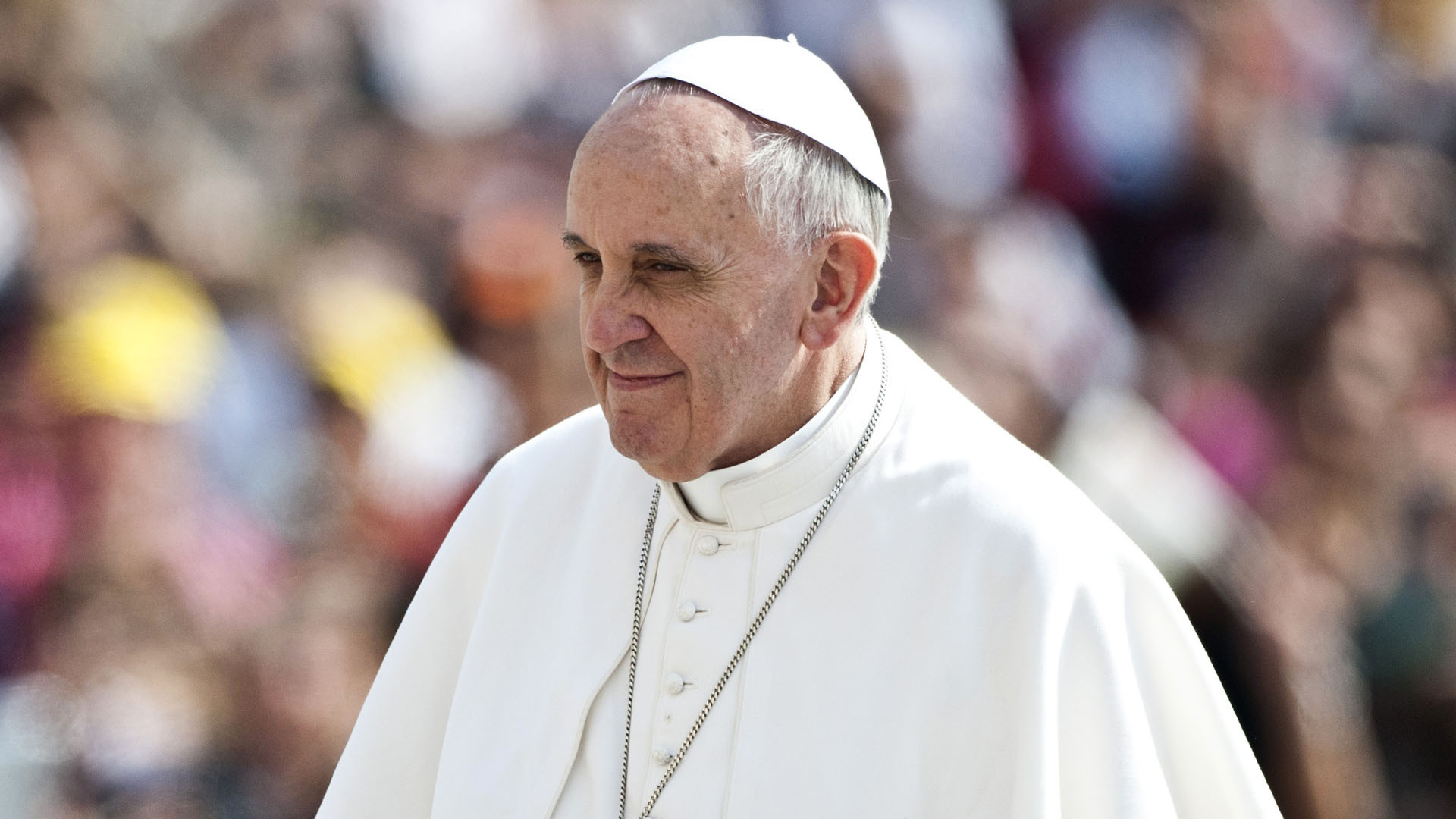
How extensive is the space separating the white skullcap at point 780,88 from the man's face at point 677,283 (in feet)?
0.16

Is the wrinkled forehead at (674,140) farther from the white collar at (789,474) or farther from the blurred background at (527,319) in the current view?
the blurred background at (527,319)

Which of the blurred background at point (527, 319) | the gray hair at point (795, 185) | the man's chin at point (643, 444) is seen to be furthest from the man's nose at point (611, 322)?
the blurred background at point (527, 319)

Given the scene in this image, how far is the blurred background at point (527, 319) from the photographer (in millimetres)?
4555

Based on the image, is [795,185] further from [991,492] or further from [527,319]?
[527,319]

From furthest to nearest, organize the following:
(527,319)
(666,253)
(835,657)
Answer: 1. (527,319)
2. (835,657)
3. (666,253)

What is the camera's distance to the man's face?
2385 millimetres

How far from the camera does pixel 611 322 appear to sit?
2430mm

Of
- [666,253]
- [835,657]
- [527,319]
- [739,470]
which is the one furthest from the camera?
[527,319]

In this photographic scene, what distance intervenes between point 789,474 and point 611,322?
413mm

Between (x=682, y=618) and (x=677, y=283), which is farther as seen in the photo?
(x=682, y=618)

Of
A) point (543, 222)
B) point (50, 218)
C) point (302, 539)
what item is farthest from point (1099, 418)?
point (50, 218)

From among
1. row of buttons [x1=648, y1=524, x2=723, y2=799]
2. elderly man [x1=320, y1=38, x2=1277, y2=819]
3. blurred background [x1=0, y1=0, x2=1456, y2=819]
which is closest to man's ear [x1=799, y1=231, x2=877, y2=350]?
elderly man [x1=320, y1=38, x2=1277, y2=819]

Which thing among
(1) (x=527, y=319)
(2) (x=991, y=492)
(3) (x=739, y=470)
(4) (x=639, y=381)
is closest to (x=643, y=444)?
(4) (x=639, y=381)

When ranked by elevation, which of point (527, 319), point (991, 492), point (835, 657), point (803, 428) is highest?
point (803, 428)
